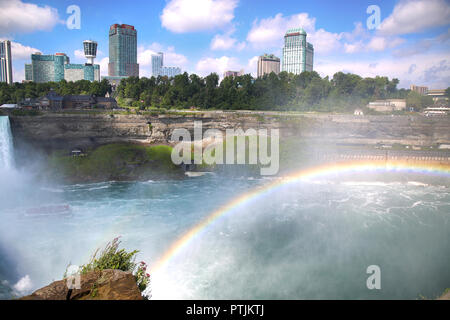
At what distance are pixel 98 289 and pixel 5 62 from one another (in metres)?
153

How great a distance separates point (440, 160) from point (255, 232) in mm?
37069

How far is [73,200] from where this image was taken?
37312mm

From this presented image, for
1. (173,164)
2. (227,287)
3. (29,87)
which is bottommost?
(227,287)

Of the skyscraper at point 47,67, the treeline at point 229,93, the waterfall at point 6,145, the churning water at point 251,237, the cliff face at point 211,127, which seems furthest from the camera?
the skyscraper at point 47,67

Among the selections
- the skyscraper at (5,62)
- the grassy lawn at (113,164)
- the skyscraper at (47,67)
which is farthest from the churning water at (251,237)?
the skyscraper at (47,67)

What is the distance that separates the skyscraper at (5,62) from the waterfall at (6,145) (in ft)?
228

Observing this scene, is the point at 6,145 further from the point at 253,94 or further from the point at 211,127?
the point at 253,94

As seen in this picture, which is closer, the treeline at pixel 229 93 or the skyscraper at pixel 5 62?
the treeline at pixel 229 93

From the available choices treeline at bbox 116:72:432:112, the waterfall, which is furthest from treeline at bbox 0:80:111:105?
the waterfall

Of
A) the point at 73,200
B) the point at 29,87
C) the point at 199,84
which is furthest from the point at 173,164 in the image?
the point at 29,87

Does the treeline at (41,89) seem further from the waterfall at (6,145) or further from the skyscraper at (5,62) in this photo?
the waterfall at (6,145)

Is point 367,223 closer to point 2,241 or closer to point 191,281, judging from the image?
point 191,281

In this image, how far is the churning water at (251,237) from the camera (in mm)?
20109

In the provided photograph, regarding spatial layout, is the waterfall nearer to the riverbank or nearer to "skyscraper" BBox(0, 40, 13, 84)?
the riverbank
